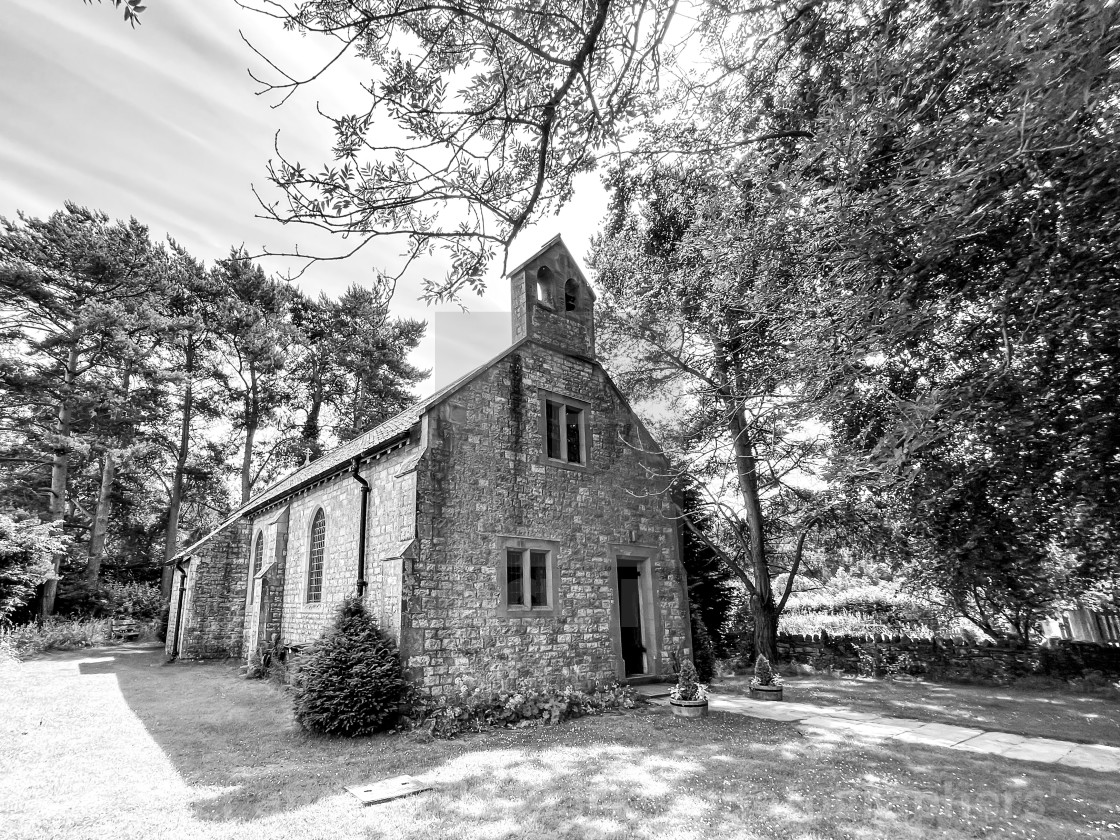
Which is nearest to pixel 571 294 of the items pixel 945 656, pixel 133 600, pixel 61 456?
pixel 945 656

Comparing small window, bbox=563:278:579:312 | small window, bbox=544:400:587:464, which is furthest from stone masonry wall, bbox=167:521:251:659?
small window, bbox=563:278:579:312

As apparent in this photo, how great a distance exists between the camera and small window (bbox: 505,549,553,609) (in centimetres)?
1196

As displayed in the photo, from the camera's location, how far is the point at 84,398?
991 inches

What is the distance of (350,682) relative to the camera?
9.51 m

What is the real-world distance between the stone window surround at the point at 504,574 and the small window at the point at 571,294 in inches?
248

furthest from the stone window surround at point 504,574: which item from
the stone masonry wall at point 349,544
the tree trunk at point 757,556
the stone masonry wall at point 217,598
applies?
the stone masonry wall at point 217,598

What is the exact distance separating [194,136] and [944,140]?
23.4 ft

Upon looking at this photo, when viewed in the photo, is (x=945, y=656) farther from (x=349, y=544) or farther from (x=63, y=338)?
(x=63, y=338)

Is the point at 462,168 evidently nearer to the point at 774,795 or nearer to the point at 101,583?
the point at 774,795

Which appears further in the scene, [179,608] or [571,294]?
[179,608]

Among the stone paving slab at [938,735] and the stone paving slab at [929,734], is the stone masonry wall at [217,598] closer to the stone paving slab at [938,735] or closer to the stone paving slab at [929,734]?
the stone paving slab at [929,734]

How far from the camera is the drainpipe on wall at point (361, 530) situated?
12.1 meters

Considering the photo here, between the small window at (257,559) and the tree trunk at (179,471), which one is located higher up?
the tree trunk at (179,471)

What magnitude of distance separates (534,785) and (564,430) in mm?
8255
